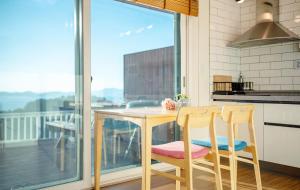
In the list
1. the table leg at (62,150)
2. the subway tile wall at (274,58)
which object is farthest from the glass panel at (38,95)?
the subway tile wall at (274,58)

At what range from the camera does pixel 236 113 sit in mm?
2219

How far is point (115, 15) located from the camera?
9.69 feet

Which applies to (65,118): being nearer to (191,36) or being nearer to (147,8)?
(147,8)

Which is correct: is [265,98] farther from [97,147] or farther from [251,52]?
[97,147]

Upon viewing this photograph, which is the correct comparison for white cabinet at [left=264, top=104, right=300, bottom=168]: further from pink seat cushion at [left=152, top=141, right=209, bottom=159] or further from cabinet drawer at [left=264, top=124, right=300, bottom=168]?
pink seat cushion at [left=152, top=141, right=209, bottom=159]

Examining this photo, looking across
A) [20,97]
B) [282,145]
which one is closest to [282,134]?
[282,145]

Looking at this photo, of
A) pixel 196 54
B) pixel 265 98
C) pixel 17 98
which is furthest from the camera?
pixel 196 54

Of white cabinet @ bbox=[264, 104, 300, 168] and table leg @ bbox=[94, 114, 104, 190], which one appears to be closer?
table leg @ bbox=[94, 114, 104, 190]

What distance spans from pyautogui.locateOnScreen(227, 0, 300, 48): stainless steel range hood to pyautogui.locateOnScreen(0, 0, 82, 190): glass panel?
83.8 inches

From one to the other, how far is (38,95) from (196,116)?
54.7 inches

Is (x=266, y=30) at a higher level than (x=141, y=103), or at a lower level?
higher

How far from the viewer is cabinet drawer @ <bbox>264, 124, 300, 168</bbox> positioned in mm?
2906

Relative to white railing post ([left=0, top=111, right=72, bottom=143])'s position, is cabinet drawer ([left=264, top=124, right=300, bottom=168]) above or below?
below

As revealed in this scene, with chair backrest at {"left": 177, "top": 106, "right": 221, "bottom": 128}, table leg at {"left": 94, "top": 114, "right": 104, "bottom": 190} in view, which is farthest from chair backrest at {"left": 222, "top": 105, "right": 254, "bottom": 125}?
table leg at {"left": 94, "top": 114, "right": 104, "bottom": 190}
